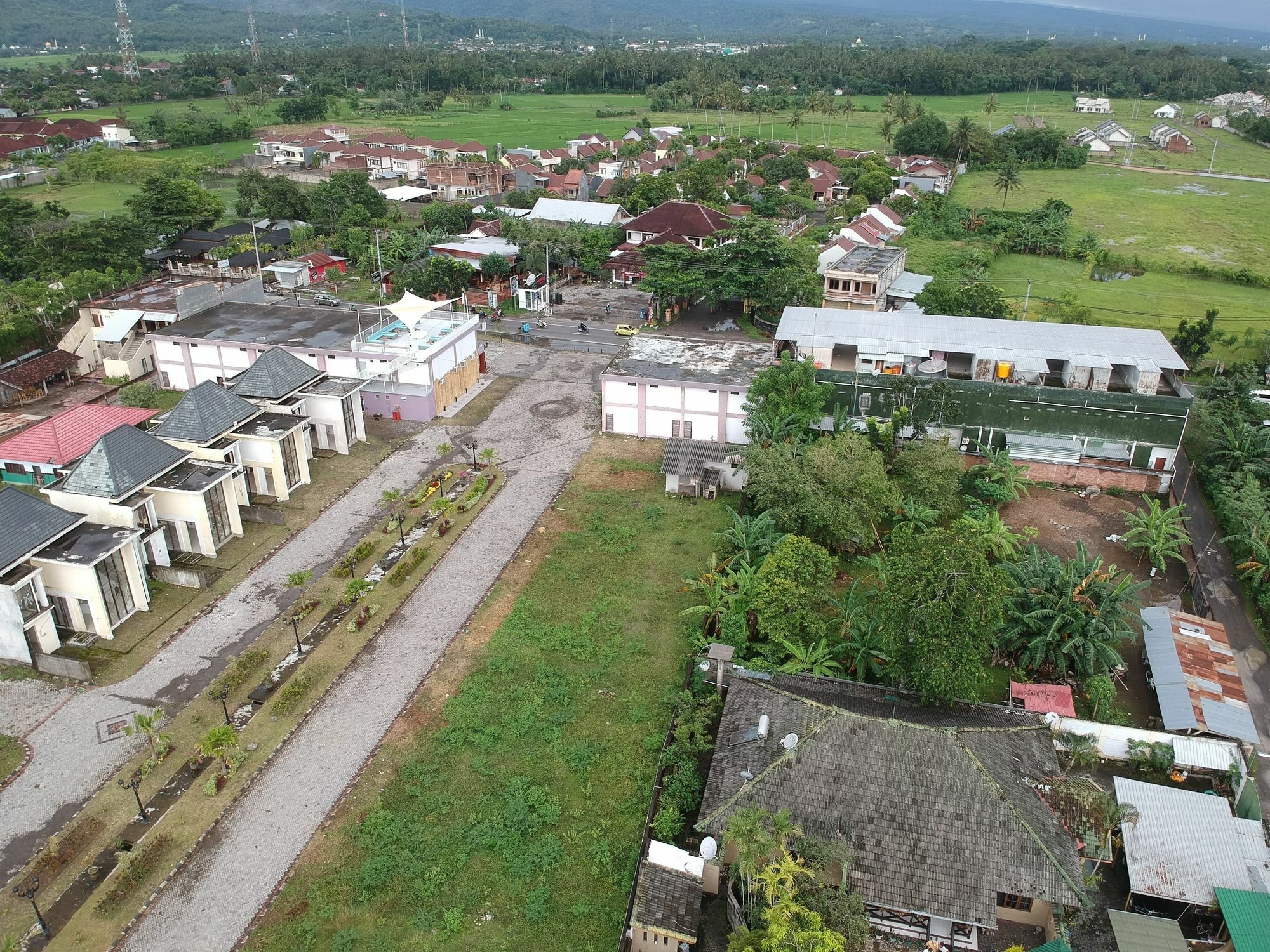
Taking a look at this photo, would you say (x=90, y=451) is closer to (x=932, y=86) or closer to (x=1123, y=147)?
(x=1123, y=147)

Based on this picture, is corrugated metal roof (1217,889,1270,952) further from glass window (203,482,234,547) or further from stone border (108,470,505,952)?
glass window (203,482,234,547)

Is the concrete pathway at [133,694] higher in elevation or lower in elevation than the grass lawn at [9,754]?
higher

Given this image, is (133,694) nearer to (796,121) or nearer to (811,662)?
(811,662)

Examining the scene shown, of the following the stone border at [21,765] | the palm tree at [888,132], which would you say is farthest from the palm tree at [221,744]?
the palm tree at [888,132]

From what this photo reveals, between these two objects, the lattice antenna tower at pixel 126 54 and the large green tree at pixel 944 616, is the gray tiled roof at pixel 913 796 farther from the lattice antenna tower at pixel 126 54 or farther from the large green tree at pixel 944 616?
the lattice antenna tower at pixel 126 54

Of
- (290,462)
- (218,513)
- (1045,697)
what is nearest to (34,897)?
(218,513)

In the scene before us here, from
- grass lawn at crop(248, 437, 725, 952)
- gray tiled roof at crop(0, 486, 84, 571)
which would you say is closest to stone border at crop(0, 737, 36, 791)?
gray tiled roof at crop(0, 486, 84, 571)
